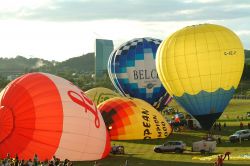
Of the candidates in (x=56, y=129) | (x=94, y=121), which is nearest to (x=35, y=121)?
(x=56, y=129)

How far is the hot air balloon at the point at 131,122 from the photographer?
107 ft

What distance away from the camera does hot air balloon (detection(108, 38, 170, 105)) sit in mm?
44562

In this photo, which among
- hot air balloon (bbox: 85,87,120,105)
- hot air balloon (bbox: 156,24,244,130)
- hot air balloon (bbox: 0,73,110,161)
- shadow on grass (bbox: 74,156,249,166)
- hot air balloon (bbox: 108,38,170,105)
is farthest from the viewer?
hot air balloon (bbox: 108,38,170,105)

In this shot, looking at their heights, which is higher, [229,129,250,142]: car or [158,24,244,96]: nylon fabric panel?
[158,24,244,96]: nylon fabric panel

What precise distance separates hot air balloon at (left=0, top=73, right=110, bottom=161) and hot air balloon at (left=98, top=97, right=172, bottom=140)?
1030 cm

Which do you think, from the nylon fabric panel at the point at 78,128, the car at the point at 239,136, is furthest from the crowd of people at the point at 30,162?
the car at the point at 239,136

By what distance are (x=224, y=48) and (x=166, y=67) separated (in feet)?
12.0

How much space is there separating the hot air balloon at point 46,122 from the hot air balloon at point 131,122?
1030 centimetres

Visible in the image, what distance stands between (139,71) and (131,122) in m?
12.9

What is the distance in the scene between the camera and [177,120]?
141 feet

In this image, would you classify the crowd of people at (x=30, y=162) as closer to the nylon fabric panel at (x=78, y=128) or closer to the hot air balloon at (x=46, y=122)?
the hot air balloon at (x=46, y=122)

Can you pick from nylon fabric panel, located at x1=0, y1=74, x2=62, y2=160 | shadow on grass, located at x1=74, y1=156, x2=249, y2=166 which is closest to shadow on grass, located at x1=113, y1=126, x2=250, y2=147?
shadow on grass, located at x1=74, y1=156, x2=249, y2=166

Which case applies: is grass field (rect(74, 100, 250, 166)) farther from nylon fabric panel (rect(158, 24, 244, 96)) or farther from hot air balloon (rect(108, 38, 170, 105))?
hot air balloon (rect(108, 38, 170, 105))

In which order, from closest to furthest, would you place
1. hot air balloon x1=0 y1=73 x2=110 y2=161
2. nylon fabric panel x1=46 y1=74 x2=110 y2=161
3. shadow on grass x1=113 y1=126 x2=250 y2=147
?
hot air balloon x1=0 y1=73 x2=110 y2=161
nylon fabric panel x1=46 y1=74 x2=110 y2=161
shadow on grass x1=113 y1=126 x2=250 y2=147
